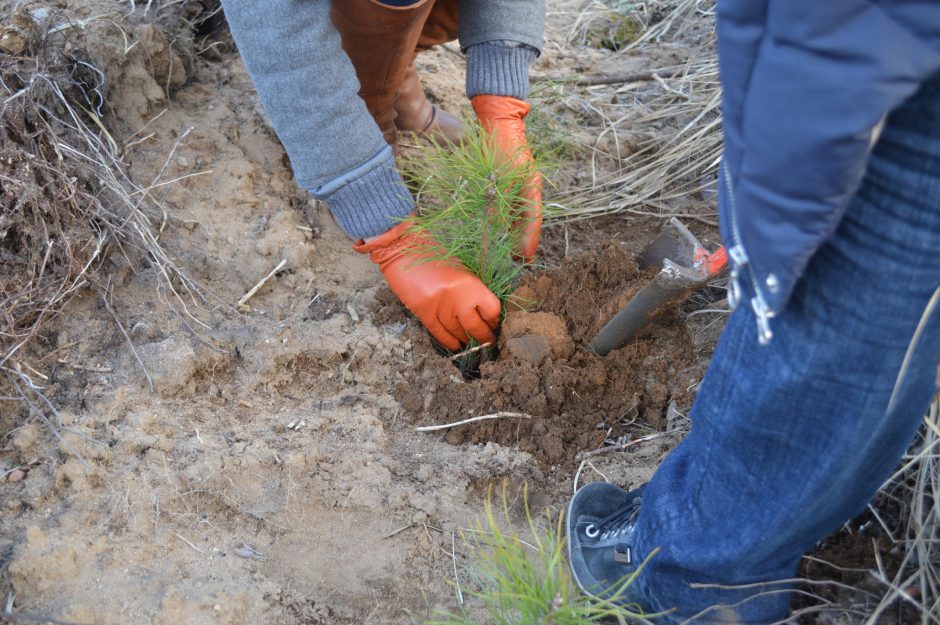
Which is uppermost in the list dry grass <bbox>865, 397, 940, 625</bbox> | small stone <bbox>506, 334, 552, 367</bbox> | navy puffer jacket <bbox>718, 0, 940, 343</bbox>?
navy puffer jacket <bbox>718, 0, 940, 343</bbox>

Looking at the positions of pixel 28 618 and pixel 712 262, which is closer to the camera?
pixel 28 618

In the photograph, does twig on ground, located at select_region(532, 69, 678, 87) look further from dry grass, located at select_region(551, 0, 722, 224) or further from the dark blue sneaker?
the dark blue sneaker

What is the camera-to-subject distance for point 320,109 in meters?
1.63

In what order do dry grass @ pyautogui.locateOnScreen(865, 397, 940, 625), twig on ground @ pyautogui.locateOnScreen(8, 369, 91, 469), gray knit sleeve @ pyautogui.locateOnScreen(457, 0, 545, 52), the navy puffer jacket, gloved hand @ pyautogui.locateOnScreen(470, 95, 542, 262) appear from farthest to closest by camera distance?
gray knit sleeve @ pyautogui.locateOnScreen(457, 0, 545, 52) → gloved hand @ pyautogui.locateOnScreen(470, 95, 542, 262) → twig on ground @ pyautogui.locateOnScreen(8, 369, 91, 469) → dry grass @ pyautogui.locateOnScreen(865, 397, 940, 625) → the navy puffer jacket

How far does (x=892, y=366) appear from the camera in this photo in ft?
2.76

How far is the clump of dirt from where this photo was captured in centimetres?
167

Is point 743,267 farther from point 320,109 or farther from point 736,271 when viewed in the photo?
point 320,109

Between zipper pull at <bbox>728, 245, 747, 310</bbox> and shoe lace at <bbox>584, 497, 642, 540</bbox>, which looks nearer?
zipper pull at <bbox>728, 245, 747, 310</bbox>

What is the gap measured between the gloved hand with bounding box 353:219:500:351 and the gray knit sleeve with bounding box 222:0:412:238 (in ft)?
0.20

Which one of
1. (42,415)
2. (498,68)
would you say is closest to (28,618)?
(42,415)

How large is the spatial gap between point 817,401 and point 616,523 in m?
0.58

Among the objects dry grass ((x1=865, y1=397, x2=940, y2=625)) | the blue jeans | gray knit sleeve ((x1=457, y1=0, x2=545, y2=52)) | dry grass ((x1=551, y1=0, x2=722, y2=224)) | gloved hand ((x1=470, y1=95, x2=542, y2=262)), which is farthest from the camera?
dry grass ((x1=551, y1=0, x2=722, y2=224))

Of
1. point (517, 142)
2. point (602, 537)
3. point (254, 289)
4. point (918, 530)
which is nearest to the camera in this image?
point (918, 530)

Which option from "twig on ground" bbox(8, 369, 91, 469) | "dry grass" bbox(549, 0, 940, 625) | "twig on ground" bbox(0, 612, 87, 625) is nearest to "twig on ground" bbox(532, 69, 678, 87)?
"dry grass" bbox(549, 0, 940, 625)
